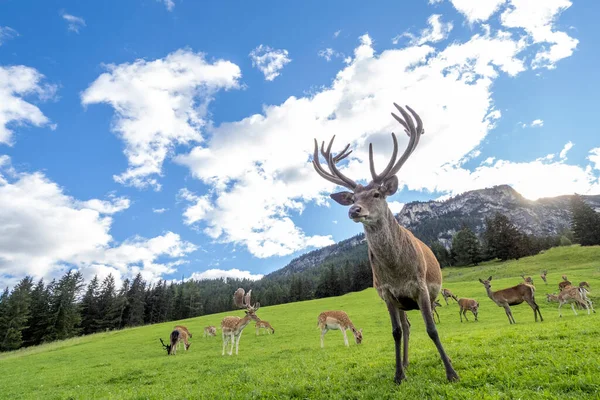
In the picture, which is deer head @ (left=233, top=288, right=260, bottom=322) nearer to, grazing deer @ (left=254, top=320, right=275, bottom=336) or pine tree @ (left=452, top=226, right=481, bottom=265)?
grazing deer @ (left=254, top=320, right=275, bottom=336)

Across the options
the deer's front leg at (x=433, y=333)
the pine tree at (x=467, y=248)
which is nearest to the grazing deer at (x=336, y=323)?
the deer's front leg at (x=433, y=333)

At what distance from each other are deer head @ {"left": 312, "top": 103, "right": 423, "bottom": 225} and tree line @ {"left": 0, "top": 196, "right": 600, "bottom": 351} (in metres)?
77.5

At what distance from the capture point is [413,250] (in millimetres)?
6469

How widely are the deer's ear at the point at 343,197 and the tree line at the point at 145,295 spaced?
77.7 metres

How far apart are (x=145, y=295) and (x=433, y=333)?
4197 inches

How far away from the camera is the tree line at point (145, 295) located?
212ft

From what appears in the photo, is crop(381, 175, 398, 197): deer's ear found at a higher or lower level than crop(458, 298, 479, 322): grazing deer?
higher

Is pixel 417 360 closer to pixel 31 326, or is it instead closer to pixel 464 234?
pixel 31 326

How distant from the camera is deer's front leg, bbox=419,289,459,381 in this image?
5.70m

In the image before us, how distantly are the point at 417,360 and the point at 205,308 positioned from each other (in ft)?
412

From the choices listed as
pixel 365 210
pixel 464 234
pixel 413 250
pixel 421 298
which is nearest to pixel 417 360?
pixel 421 298

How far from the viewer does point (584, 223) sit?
246 ft

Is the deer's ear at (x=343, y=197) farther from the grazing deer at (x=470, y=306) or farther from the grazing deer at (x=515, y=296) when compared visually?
the grazing deer at (x=470, y=306)

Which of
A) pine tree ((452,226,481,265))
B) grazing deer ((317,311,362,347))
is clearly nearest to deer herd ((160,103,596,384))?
grazing deer ((317,311,362,347))
